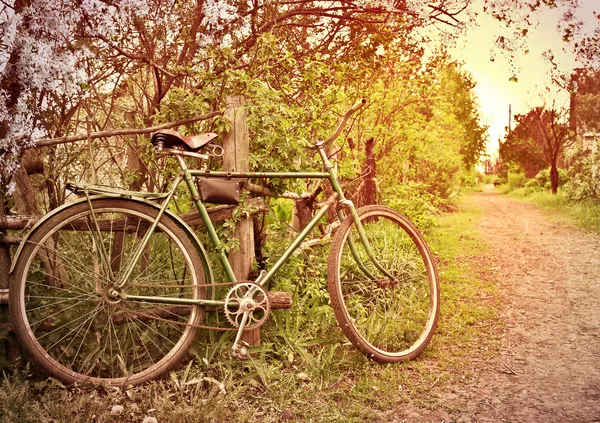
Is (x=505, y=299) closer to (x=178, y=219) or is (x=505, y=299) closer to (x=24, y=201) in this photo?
(x=178, y=219)

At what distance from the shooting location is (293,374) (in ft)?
10.4

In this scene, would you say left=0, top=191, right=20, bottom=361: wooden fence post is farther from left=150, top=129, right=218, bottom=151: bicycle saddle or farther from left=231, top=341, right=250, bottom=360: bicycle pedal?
left=231, top=341, right=250, bottom=360: bicycle pedal

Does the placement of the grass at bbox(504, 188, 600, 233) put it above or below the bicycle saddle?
below

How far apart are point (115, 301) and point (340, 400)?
1.36m

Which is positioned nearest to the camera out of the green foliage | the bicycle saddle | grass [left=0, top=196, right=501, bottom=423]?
grass [left=0, top=196, right=501, bottom=423]

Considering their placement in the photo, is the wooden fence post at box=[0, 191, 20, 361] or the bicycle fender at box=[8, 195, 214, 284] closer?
the bicycle fender at box=[8, 195, 214, 284]

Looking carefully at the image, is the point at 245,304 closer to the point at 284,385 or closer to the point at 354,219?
the point at 284,385

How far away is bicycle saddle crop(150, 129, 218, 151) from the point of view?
9.72 feet

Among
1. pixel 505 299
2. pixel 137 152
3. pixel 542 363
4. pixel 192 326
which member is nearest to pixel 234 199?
pixel 192 326

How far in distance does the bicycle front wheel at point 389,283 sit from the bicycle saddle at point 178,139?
1.05 meters

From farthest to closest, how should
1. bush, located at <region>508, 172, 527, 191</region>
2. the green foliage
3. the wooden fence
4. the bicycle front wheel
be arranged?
bush, located at <region>508, 172, 527, 191</region> → the green foliage → the bicycle front wheel → the wooden fence

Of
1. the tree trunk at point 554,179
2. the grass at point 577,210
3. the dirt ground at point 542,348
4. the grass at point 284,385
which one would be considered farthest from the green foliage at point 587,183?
the grass at point 284,385

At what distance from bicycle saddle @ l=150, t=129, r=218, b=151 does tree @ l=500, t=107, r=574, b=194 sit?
55.7 feet

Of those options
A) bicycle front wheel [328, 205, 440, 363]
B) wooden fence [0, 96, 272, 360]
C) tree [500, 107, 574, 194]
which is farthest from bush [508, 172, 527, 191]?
wooden fence [0, 96, 272, 360]
